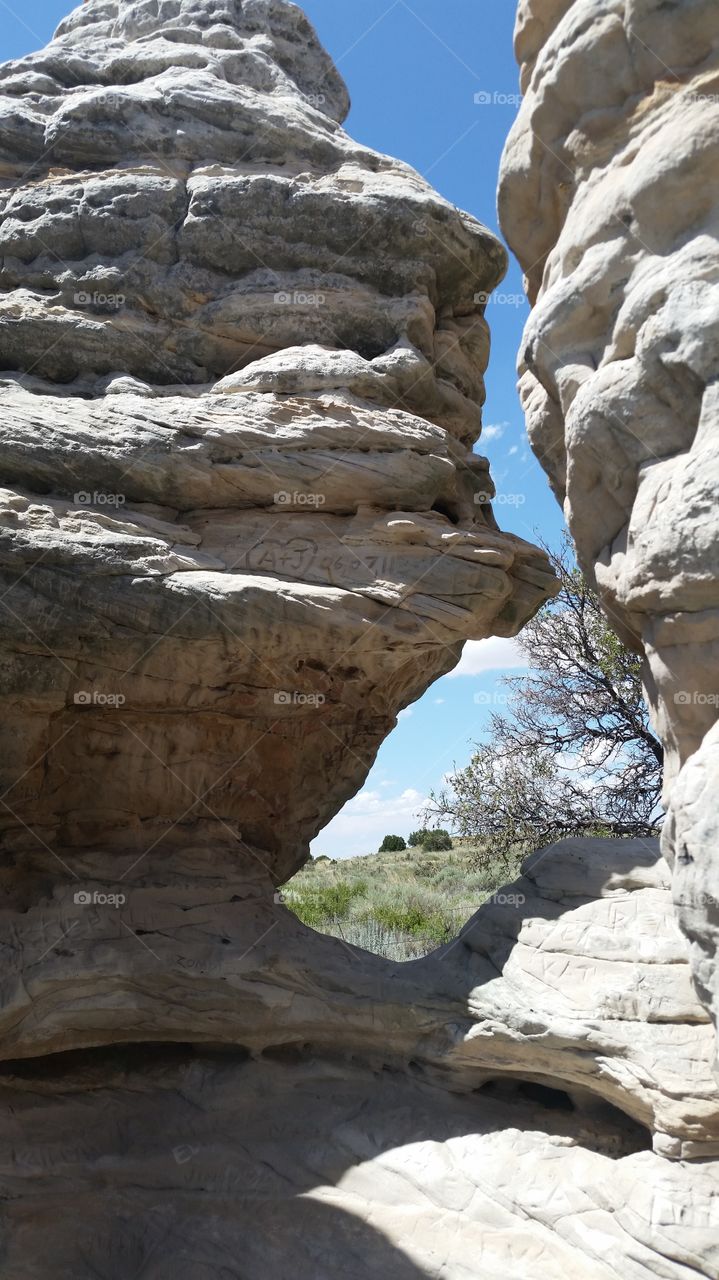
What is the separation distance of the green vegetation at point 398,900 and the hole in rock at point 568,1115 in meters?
2.63

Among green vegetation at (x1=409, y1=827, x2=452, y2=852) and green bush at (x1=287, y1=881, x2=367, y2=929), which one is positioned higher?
green vegetation at (x1=409, y1=827, x2=452, y2=852)

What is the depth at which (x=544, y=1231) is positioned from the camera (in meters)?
5.45

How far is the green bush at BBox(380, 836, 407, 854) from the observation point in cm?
2655

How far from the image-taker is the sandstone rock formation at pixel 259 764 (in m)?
5.80

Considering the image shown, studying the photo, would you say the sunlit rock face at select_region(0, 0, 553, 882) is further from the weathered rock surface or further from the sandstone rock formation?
the weathered rock surface

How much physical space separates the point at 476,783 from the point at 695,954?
9.93 meters

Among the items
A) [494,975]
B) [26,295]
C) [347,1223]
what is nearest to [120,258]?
[26,295]
